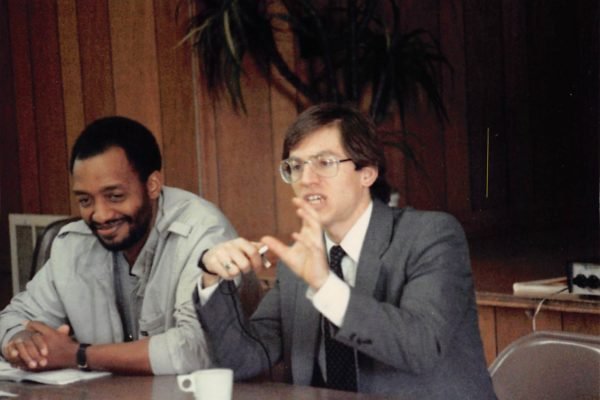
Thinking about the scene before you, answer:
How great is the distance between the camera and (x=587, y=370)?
1935 mm

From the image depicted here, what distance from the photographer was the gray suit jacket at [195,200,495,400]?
6.14 feet

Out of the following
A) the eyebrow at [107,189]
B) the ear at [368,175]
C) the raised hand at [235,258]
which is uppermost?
the ear at [368,175]

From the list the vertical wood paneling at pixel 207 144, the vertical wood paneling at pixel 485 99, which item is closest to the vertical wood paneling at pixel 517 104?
the vertical wood paneling at pixel 485 99

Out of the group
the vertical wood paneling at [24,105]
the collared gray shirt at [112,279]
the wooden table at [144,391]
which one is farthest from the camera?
the vertical wood paneling at [24,105]

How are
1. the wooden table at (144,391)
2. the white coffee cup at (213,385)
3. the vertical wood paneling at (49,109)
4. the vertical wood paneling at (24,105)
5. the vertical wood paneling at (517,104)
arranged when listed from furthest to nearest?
the vertical wood paneling at (517,104)
the vertical wood paneling at (24,105)
the vertical wood paneling at (49,109)
the wooden table at (144,391)
the white coffee cup at (213,385)

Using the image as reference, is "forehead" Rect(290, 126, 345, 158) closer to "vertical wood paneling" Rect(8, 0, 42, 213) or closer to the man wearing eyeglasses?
the man wearing eyeglasses

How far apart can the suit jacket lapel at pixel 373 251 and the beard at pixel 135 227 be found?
2.40ft

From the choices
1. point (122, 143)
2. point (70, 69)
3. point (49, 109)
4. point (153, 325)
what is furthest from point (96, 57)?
point (153, 325)

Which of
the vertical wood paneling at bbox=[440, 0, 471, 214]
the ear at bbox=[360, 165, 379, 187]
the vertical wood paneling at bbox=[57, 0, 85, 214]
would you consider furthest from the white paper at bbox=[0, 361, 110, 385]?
the vertical wood paneling at bbox=[440, 0, 471, 214]

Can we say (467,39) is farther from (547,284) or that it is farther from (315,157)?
(315,157)

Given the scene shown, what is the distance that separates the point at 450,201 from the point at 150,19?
1886mm

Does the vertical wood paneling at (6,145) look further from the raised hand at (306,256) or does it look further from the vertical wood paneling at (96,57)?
the raised hand at (306,256)

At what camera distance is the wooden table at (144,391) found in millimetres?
1820

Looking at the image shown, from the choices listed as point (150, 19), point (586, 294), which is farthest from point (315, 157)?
point (150, 19)
